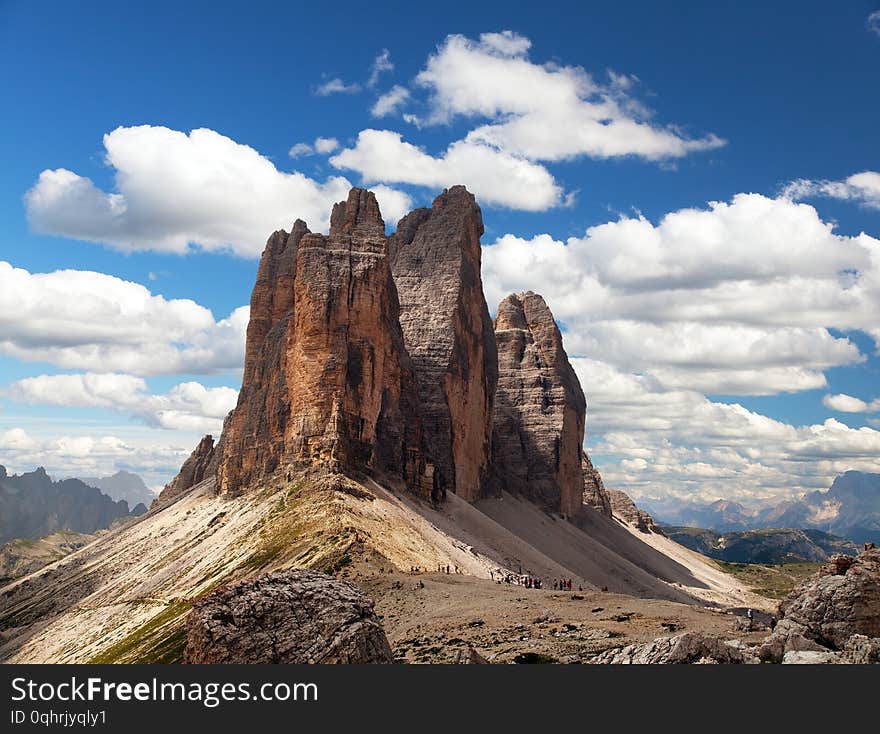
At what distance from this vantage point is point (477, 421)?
171000 mm

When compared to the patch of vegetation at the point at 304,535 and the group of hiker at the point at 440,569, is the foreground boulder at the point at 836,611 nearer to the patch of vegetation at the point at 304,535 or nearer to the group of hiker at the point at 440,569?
the group of hiker at the point at 440,569

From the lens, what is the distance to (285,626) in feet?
119

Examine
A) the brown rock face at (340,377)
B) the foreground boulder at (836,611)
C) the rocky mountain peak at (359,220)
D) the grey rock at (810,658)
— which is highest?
the rocky mountain peak at (359,220)

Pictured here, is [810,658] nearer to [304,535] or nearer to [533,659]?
[533,659]

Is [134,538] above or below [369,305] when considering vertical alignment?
below

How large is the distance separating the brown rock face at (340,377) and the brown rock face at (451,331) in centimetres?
1894

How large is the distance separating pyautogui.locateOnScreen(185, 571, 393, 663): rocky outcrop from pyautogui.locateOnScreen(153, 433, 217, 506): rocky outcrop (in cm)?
14231

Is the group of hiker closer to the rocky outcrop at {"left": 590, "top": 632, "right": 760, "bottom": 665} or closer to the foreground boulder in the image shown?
the foreground boulder

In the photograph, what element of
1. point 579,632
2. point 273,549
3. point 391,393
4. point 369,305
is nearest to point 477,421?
point 391,393

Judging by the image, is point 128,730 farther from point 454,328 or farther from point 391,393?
point 454,328

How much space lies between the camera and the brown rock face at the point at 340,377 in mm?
111062

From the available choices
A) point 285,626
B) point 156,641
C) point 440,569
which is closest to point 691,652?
point 285,626

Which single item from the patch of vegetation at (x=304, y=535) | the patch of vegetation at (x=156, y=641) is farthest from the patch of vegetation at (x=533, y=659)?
the patch of vegetation at (x=304, y=535)

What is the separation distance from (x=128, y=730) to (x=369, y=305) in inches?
3680
